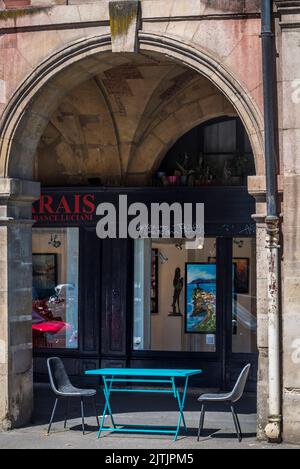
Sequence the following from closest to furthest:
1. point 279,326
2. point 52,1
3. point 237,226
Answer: point 279,326, point 52,1, point 237,226

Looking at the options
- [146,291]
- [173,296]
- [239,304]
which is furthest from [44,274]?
[239,304]

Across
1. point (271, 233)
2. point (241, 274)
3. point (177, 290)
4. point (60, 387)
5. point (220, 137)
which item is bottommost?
point (60, 387)

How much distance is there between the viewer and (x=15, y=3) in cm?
1281

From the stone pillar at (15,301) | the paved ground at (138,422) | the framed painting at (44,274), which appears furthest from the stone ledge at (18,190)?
the framed painting at (44,274)

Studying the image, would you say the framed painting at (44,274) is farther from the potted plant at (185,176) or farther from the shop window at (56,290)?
the potted plant at (185,176)

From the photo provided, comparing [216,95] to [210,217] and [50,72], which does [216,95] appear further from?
[50,72]

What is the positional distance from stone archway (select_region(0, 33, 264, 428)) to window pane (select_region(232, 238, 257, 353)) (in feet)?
12.8

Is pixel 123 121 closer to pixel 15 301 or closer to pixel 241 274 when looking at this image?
pixel 241 274

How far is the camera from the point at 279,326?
38.3ft

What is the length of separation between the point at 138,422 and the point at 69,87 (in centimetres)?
416

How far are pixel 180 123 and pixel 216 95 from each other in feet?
2.30

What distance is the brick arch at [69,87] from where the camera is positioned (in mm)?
11922

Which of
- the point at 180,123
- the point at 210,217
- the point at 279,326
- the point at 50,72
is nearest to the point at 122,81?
the point at 180,123

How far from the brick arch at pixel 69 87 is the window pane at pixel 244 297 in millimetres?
4060
